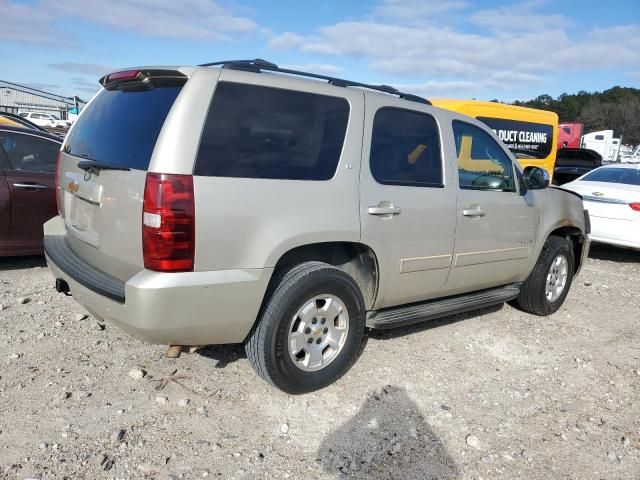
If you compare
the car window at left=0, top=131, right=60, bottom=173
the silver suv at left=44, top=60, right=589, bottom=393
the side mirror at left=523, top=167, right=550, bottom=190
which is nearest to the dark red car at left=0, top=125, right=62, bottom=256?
the car window at left=0, top=131, right=60, bottom=173

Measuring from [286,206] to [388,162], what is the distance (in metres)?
0.92

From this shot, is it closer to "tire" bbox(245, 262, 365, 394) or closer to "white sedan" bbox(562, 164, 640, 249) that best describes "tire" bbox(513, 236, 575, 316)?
"tire" bbox(245, 262, 365, 394)

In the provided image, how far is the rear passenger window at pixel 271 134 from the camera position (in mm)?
2713

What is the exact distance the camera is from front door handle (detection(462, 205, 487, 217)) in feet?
12.7

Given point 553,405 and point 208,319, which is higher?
point 208,319

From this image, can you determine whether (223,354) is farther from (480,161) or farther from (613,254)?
(613,254)

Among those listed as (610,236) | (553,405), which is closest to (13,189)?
(553,405)

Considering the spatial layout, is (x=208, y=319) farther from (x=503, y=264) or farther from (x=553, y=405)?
(x=503, y=264)

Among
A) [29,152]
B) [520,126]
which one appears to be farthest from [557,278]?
[520,126]

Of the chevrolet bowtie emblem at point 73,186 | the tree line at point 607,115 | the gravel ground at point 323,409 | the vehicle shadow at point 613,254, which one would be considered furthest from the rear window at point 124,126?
the tree line at point 607,115

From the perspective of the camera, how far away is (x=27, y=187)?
521cm

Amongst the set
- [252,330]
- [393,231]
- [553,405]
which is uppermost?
[393,231]

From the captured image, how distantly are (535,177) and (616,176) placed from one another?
505cm

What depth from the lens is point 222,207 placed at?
2.67 metres
